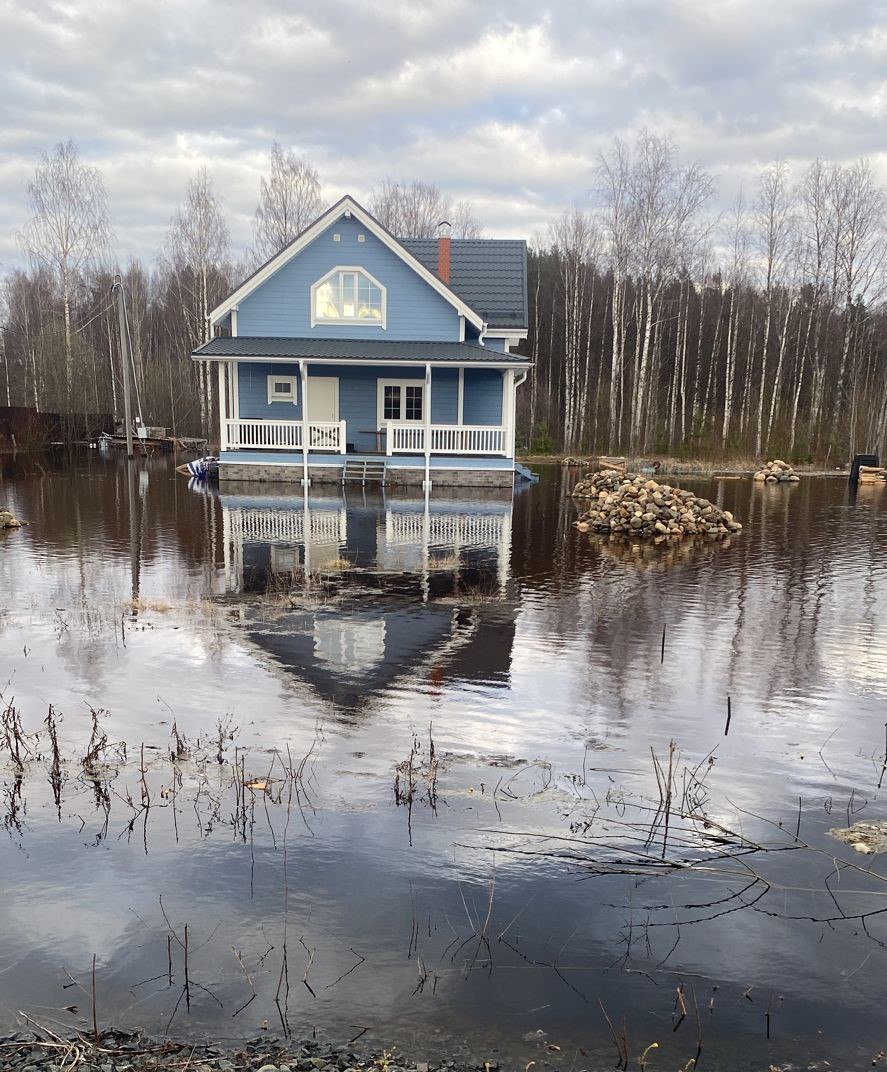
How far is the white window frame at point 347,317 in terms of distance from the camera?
81.0 feet

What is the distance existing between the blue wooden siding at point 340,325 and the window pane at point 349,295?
0.40 m

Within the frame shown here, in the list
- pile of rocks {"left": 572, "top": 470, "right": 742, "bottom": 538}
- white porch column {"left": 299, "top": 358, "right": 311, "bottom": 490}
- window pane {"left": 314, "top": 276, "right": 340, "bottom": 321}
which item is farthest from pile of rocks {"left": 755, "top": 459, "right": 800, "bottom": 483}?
white porch column {"left": 299, "top": 358, "right": 311, "bottom": 490}

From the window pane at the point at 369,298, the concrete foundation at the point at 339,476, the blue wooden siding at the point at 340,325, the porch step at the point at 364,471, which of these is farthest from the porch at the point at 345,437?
the window pane at the point at 369,298

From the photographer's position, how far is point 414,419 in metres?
26.1

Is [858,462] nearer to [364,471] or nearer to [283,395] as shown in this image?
[364,471]

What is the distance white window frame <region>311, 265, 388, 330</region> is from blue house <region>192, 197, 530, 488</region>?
3cm

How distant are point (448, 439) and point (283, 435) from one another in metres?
4.97

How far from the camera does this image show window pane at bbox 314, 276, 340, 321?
81.8 feet

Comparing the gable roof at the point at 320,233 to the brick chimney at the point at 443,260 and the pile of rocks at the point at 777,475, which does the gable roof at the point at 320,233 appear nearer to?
the brick chimney at the point at 443,260

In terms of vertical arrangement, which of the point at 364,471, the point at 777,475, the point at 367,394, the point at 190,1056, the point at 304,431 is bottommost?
the point at 190,1056

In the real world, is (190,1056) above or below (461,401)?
below

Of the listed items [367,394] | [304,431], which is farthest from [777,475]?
[304,431]

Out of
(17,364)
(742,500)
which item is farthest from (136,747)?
(17,364)

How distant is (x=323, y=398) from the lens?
25.8 m
